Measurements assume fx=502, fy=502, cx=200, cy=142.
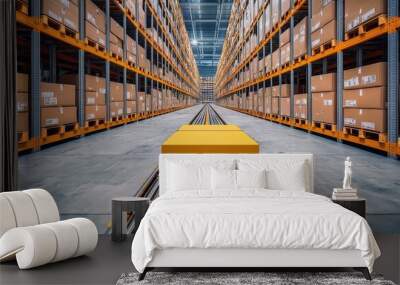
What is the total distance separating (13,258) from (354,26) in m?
6.52

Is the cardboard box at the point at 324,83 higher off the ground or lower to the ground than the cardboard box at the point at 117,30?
lower

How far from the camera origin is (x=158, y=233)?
2.84 meters

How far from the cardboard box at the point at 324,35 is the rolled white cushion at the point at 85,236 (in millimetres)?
6953

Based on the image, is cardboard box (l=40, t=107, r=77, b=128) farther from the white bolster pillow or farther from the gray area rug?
the gray area rug

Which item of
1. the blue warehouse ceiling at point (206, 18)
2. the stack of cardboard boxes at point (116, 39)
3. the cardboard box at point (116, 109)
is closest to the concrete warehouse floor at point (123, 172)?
the cardboard box at point (116, 109)

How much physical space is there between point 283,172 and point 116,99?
9.20m

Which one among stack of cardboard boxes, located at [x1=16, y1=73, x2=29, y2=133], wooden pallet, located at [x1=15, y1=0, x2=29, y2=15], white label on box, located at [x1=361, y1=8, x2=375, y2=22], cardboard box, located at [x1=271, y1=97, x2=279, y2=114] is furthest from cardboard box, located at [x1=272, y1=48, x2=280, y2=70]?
stack of cardboard boxes, located at [x1=16, y1=73, x2=29, y2=133]

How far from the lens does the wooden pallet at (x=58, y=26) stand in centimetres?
746

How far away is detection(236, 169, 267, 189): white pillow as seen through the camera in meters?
3.82

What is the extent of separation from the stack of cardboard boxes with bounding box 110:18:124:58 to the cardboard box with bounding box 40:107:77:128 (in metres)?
3.47

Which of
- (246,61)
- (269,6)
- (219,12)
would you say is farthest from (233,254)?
(219,12)

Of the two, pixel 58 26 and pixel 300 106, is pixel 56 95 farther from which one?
pixel 300 106

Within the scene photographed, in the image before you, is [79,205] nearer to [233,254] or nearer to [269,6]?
[233,254]

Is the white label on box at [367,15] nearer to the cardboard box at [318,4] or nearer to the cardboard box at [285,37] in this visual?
the cardboard box at [318,4]
